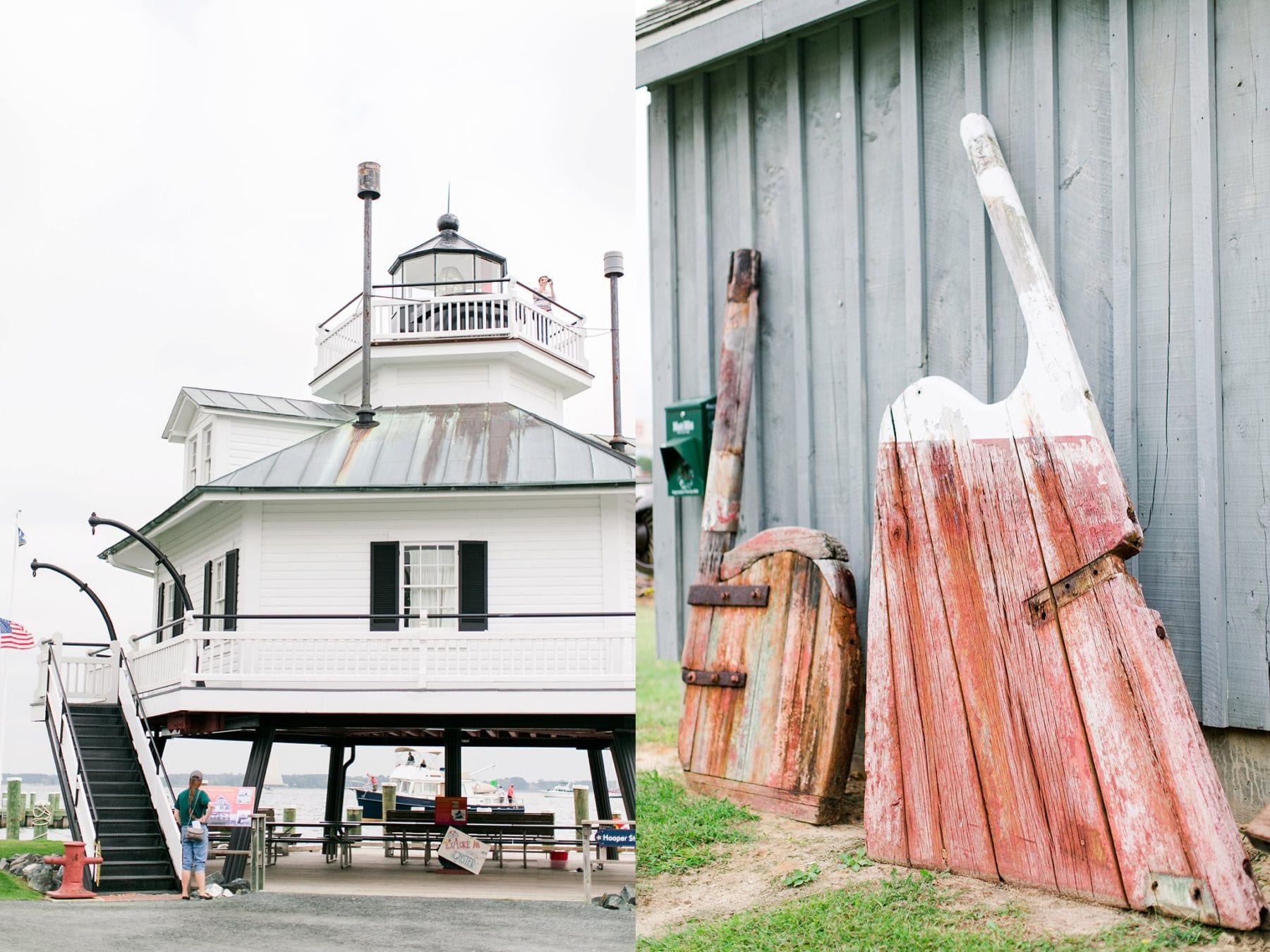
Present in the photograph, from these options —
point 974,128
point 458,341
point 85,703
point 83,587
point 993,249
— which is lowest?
point 85,703

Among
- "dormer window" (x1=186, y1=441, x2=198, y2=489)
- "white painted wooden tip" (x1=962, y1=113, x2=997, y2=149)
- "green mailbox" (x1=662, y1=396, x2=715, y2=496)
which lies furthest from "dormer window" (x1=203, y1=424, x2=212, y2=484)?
"white painted wooden tip" (x1=962, y1=113, x2=997, y2=149)

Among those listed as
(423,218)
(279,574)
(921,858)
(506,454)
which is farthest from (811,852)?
(423,218)

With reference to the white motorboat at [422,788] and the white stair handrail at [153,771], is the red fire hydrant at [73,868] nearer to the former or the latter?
the white stair handrail at [153,771]

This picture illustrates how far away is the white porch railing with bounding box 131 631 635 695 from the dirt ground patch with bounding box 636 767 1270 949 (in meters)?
0.38

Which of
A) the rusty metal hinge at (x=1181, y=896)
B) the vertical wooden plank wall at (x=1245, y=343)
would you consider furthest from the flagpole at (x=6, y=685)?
the vertical wooden plank wall at (x=1245, y=343)

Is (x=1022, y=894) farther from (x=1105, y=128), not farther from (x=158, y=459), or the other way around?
(x=158, y=459)

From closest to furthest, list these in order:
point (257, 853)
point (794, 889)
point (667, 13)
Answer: point (794, 889), point (257, 853), point (667, 13)

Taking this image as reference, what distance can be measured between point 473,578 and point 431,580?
77mm

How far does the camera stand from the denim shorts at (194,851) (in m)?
2.08

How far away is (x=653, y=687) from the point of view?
287 centimetres

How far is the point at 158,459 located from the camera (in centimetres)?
236

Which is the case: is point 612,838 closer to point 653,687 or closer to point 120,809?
point 653,687

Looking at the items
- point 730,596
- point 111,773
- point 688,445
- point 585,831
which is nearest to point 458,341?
point 688,445

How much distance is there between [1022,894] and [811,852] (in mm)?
382
